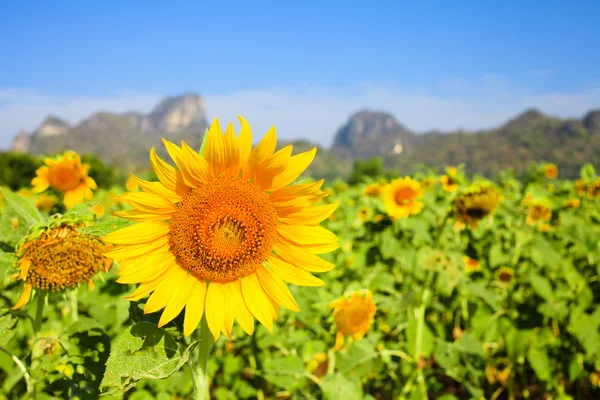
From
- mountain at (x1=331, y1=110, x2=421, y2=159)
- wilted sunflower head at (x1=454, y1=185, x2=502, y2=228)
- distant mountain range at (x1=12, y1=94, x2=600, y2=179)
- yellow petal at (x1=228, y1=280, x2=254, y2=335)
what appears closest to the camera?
yellow petal at (x1=228, y1=280, x2=254, y2=335)

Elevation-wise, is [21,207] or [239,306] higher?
[21,207]

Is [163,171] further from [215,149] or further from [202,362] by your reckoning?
[202,362]

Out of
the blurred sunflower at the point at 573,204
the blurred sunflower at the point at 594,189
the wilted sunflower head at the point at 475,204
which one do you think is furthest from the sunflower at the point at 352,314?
the blurred sunflower at the point at 573,204

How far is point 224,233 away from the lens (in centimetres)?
127

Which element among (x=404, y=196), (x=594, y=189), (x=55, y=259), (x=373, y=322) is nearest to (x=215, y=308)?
(x=55, y=259)

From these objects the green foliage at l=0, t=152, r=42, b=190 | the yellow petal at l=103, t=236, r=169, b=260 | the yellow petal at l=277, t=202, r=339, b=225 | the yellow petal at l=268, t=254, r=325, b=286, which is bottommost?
the green foliage at l=0, t=152, r=42, b=190

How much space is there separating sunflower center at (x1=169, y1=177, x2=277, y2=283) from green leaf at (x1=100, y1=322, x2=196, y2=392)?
20 centimetres

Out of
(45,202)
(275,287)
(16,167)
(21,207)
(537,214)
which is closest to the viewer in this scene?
(275,287)

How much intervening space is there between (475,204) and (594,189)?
278 centimetres

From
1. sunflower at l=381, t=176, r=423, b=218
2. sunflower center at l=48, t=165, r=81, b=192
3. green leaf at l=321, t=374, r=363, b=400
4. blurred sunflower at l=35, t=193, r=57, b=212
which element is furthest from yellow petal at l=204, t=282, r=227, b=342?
sunflower at l=381, t=176, r=423, b=218

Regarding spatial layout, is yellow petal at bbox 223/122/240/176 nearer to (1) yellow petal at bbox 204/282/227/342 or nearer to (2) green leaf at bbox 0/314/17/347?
(1) yellow petal at bbox 204/282/227/342

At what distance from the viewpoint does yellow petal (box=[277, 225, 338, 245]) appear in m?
1.31

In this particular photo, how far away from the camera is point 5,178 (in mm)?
36188

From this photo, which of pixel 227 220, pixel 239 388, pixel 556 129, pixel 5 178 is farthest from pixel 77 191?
pixel 556 129
